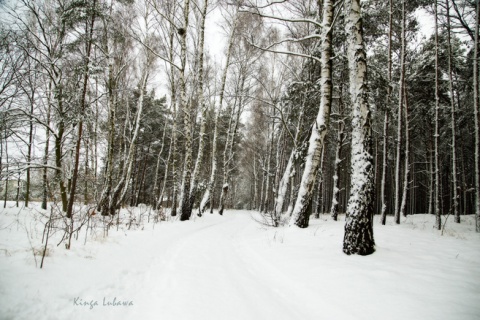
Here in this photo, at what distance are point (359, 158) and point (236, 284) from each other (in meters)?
3.21

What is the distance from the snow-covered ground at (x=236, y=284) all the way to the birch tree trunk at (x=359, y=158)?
31 cm

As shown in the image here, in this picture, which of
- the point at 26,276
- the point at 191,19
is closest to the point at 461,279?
the point at 26,276

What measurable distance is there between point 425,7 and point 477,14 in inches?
113

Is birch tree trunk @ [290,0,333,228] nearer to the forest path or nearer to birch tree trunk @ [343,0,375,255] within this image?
birch tree trunk @ [343,0,375,255]

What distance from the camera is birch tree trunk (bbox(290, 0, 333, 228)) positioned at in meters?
6.02

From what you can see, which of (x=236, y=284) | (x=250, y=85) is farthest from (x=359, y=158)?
(x=250, y=85)

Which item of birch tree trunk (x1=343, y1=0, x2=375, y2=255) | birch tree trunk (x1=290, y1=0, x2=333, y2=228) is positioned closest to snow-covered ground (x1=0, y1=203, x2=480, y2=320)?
birch tree trunk (x1=343, y1=0, x2=375, y2=255)

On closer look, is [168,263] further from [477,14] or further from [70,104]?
[477,14]

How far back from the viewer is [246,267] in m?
3.78

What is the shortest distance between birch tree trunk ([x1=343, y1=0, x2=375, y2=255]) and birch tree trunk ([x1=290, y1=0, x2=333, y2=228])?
1518 millimetres

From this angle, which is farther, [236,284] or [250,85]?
[250,85]

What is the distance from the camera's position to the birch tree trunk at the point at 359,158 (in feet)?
12.4

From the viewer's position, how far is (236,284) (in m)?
2.98

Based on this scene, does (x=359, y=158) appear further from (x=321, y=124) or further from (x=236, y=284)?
(x=236, y=284)
